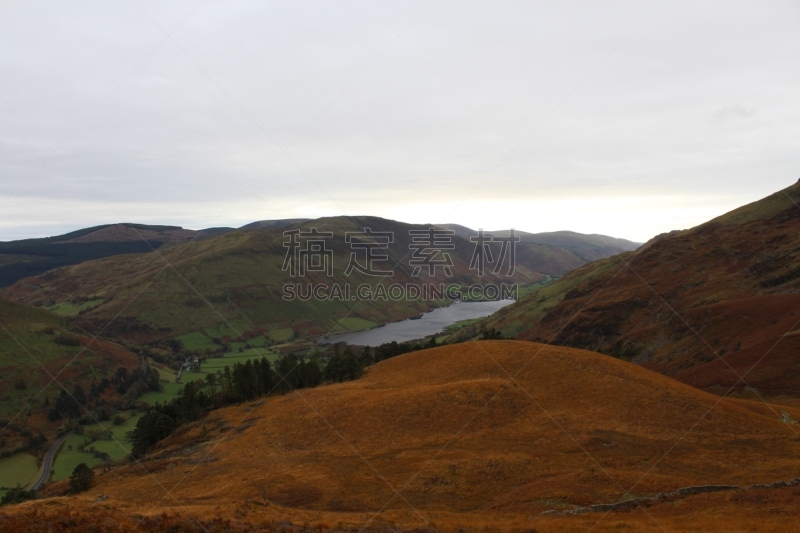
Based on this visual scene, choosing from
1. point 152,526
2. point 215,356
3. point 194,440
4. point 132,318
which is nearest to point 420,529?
point 152,526

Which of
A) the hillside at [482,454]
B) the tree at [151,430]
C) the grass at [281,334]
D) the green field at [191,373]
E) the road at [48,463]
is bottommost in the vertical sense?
the road at [48,463]

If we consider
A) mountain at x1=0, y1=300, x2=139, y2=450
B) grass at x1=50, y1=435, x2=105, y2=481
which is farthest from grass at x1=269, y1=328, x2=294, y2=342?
grass at x1=50, y1=435, x2=105, y2=481

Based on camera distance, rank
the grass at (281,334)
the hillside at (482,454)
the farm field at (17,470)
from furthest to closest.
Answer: the grass at (281,334) → the farm field at (17,470) → the hillside at (482,454)

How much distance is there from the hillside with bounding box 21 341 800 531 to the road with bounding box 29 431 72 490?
32.6 metres

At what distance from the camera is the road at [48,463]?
6461 centimetres

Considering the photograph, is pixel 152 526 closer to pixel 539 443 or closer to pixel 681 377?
pixel 539 443

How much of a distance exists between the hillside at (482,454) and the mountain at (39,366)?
6690 centimetres

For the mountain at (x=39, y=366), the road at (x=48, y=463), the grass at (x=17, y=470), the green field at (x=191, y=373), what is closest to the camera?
the road at (x=48, y=463)

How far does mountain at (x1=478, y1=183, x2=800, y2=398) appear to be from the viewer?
2178 inches

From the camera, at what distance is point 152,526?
1861 cm

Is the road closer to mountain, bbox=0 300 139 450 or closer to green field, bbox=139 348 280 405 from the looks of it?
mountain, bbox=0 300 139 450

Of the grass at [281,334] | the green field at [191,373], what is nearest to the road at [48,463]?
the green field at [191,373]

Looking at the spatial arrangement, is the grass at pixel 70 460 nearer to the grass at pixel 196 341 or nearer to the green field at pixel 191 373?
the green field at pixel 191 373

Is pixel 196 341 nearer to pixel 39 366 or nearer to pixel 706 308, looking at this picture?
pixel 39 366
